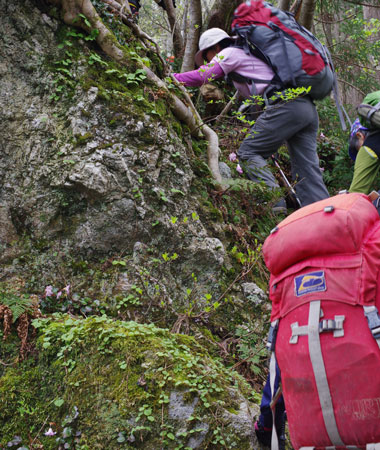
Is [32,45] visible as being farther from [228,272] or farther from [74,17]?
[228,272]

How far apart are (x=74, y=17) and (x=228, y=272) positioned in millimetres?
3385

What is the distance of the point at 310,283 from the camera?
7.99 ft

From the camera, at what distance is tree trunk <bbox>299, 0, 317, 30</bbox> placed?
7699 millimetres

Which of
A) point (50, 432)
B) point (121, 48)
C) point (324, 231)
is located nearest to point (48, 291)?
point (50, 432)

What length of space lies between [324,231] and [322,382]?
2.66ft

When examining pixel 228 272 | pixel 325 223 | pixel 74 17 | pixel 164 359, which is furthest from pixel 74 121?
pixel 325 223

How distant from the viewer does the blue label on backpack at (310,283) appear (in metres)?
2.39

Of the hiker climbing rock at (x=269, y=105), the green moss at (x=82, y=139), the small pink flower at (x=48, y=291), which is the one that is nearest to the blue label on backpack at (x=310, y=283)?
the small pink flower at (x=48, y=291)

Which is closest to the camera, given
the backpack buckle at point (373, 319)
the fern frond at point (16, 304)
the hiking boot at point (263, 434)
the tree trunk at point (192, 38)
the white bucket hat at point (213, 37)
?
the backpack buckle at point (373, 319)

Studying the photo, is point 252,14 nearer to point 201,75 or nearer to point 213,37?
point 213,37

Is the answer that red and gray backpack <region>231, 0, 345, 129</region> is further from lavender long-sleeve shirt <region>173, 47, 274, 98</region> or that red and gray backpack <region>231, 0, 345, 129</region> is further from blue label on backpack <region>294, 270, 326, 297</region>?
blue label on backpack <region>294, 270, 326, 297</region>

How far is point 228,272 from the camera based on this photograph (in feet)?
15.6

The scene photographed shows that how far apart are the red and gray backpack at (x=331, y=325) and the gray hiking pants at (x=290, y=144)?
11.3 ft

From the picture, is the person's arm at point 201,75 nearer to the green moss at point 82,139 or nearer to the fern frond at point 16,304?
the green moss at point 82,139
